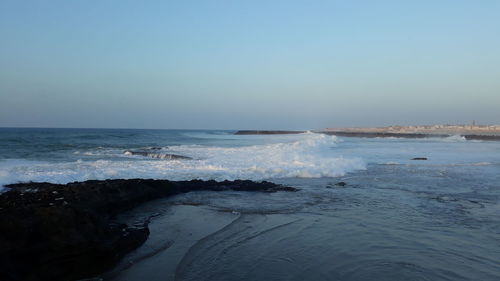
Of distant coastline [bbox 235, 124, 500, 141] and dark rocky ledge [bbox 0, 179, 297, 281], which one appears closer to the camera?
dark rocky ledge [bbox 0, 179, 297, 281]

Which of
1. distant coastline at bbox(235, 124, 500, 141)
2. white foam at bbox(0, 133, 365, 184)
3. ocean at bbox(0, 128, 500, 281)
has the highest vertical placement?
distant coastline at bbox(235, 124, 500, 141)

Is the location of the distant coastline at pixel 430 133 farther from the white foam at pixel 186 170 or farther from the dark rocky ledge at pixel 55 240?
the dark rocky ledge at pixel 55 240

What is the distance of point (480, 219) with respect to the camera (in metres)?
8.36

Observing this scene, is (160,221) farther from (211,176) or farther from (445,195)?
(445,195)

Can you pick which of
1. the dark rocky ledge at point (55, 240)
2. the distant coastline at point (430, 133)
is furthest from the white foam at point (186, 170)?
the distant coastline at point (430, 133)

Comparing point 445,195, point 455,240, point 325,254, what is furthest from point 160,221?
point 445,195

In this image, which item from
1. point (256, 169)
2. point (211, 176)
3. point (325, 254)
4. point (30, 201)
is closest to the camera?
point (325, 254)

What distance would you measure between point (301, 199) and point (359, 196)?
6.16ft

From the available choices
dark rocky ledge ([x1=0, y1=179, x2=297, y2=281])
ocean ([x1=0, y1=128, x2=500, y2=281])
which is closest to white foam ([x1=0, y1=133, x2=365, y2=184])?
ocean ([x1=0, y1=128, x2=500, y2=281])

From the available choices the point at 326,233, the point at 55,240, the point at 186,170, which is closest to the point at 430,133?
the point at 186,170

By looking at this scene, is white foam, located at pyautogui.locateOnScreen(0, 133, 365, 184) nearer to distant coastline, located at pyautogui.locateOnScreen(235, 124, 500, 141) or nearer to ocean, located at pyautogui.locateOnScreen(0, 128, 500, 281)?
ocean, located at pyautogui.locateOnScreen(0, 128, 500, 281)

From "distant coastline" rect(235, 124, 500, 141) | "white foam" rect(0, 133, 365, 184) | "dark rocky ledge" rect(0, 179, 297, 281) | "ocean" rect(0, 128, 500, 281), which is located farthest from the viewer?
"distant coastline" rect(235, 124, 500, 141)

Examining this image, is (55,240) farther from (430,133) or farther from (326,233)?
(430,133)

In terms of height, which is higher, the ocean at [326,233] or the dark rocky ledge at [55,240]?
the dark rocky ledge at [55,240]
